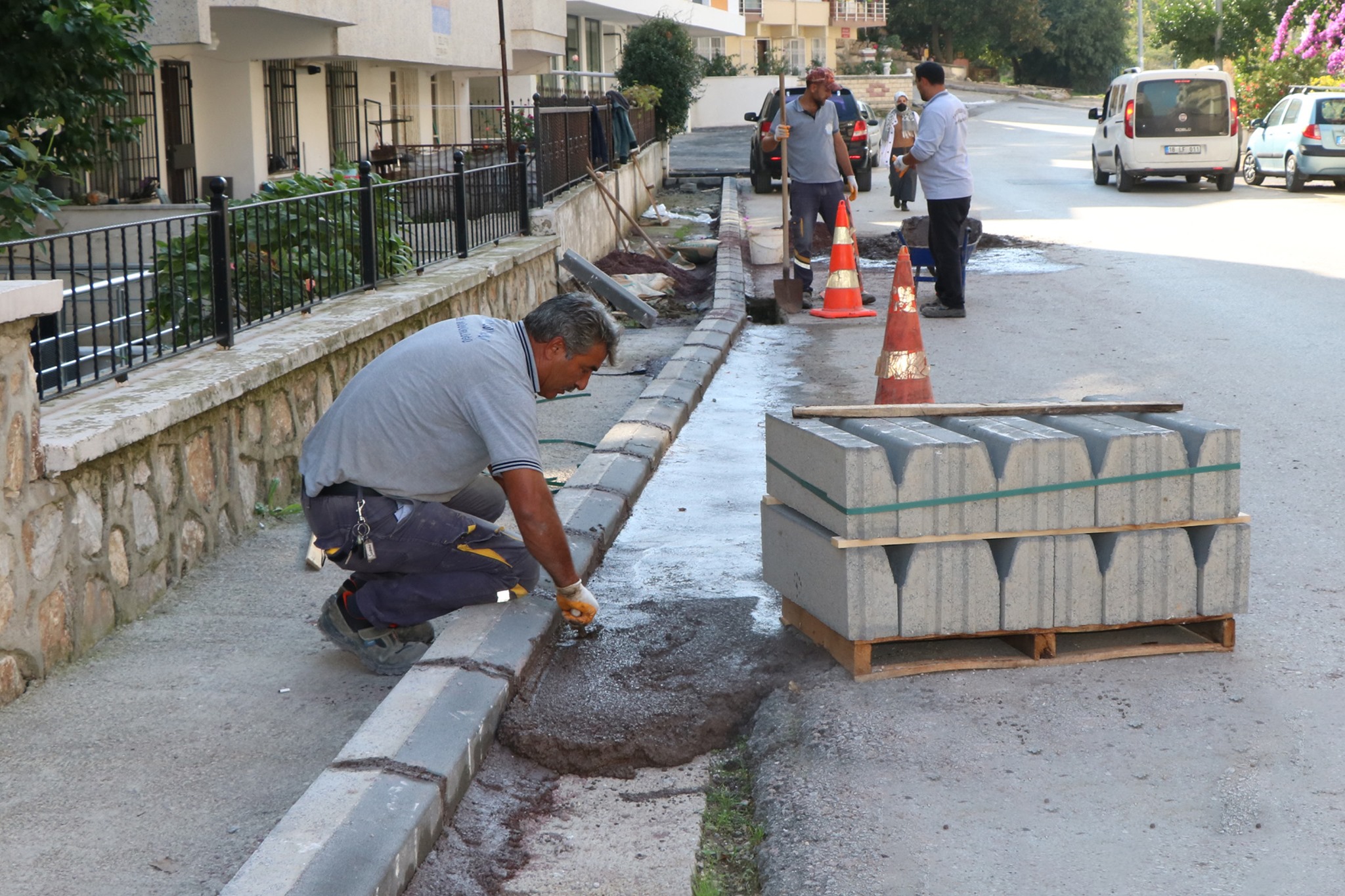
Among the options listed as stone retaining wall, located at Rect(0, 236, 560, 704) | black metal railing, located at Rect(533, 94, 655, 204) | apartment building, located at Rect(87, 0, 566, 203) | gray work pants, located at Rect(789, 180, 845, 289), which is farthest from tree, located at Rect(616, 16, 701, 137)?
stone retaining wall, located at Rect(0, 236, 560, 704)

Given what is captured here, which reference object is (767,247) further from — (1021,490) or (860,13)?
(860,13)

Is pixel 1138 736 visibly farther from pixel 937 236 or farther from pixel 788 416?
pixel 937 236

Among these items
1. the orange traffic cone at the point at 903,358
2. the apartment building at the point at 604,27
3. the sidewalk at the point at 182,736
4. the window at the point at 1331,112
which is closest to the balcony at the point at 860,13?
the apartment building at the point at 604,27

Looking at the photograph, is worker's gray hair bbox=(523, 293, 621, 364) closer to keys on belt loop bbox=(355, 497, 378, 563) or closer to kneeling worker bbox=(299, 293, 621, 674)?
kneeling worker bbox=(299, 293, 621, 674)

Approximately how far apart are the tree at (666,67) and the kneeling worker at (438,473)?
2542 centimetres

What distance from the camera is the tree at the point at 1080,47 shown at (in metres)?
68.6

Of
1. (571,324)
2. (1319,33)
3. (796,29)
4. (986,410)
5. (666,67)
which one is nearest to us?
(571,324)

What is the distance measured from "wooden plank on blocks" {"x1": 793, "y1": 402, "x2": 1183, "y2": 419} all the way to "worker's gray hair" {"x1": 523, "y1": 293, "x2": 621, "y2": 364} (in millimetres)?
740

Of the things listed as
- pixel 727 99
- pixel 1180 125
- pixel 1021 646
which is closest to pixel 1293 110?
pixel 1180 125

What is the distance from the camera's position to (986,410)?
455 centimetres

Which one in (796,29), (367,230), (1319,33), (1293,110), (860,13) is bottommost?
(367,230)

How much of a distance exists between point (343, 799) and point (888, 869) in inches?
48.1

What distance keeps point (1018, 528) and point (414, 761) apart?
5.99 ft

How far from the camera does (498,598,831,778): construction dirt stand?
387 cm
